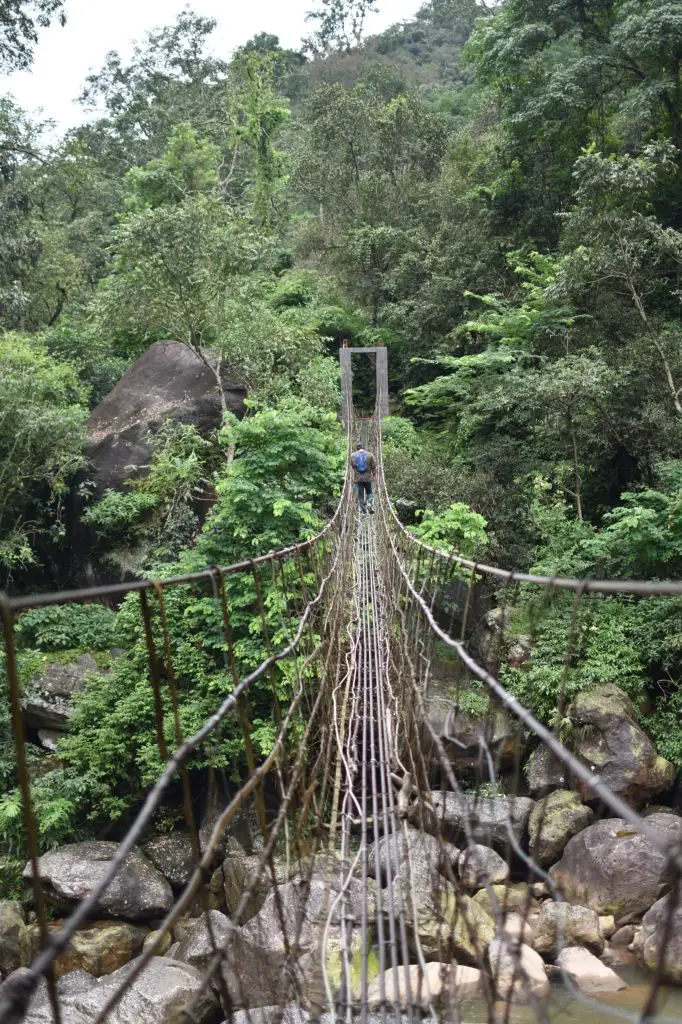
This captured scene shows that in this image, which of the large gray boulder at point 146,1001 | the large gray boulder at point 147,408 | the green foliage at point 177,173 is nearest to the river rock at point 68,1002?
the large gray boulder at point 146,1001

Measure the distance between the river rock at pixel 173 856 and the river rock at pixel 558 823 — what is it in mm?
2497

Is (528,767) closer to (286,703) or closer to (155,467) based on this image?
(286,703)

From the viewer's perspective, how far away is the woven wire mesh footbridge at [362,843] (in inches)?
48.9

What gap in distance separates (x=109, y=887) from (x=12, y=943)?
678 millimetres

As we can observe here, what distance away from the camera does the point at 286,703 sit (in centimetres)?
588

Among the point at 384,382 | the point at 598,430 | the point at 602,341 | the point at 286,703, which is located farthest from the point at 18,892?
the point at 384,382

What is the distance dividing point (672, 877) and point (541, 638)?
19.7 ft

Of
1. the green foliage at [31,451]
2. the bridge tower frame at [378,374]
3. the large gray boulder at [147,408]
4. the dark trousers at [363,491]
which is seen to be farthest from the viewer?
the bridge tower frame at [378,374]

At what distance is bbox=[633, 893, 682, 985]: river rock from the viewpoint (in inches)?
162

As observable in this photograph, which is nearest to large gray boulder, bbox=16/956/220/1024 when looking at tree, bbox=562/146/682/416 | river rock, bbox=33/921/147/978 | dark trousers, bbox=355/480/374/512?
river rock, bbox=33/921/147/978

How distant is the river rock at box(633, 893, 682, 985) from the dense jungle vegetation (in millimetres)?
1583

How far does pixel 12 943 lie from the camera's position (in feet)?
17.7

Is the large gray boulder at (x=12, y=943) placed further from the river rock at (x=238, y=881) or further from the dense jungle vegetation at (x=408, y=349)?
the river rock at (x=238, y=881)

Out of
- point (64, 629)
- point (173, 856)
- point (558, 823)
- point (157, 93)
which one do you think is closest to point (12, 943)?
point (173, 856)
